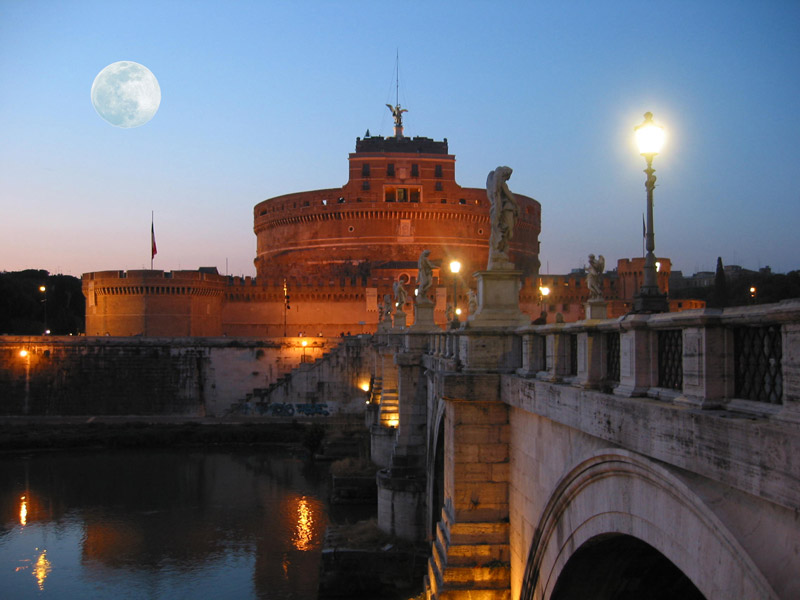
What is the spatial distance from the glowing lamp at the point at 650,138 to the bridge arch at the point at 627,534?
9.17 feet

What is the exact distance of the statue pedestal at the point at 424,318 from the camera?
17.1 m

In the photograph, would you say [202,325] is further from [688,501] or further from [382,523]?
[688,501]

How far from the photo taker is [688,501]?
141 inches

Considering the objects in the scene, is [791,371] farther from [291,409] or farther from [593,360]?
[291,409]

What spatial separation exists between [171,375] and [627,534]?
116 feet

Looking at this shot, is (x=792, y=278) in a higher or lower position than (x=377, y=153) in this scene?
lower

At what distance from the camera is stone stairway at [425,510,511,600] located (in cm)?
779

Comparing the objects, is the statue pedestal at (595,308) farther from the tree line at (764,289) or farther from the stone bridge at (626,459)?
the tree line at (764,289)

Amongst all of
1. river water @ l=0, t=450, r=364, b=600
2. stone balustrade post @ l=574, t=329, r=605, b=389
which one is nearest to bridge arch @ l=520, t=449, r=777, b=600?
stone balustrade post @ l=574, t=329, r=605, b=389

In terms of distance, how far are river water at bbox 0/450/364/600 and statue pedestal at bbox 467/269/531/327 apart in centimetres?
940

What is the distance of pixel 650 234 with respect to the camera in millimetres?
6008

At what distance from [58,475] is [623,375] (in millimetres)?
25961

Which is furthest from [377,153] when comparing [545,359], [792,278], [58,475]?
[545,359]

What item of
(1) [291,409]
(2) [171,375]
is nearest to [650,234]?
(1) [291,409]
